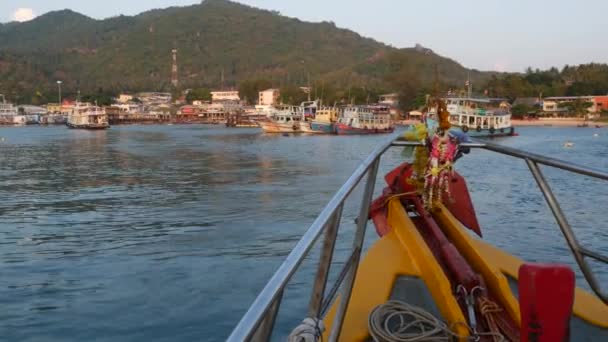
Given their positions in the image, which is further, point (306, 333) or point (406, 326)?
point (406, 326)

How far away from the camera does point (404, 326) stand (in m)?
3.18

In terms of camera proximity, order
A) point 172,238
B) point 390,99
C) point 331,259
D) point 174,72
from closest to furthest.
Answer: point 331,259 → point 172,238 → point 390,99 → point 174,72

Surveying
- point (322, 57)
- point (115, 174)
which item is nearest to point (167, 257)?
point (115, 174)

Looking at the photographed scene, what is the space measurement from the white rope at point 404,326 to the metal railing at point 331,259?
18 centimetres

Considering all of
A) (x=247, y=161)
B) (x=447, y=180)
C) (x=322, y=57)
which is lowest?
(x=247, y=161)

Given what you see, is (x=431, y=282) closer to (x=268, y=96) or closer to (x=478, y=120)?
(x=478, y=120)

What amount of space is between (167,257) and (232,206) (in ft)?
17.2

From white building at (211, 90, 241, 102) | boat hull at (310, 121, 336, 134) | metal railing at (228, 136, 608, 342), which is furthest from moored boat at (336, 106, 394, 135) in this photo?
white building at (211, 90, 241, 102)

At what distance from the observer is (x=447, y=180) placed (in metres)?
5.51

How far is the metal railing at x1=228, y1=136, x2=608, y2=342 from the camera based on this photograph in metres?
1.74

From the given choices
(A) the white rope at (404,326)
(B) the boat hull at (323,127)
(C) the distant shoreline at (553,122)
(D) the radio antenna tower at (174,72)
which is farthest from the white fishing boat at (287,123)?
(D) the radio antenna tower at (174,72)

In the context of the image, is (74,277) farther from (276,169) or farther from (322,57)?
(322,57)

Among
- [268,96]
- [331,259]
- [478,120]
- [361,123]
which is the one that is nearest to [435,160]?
[331,259]

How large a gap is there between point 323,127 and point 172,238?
51032 millimetres
